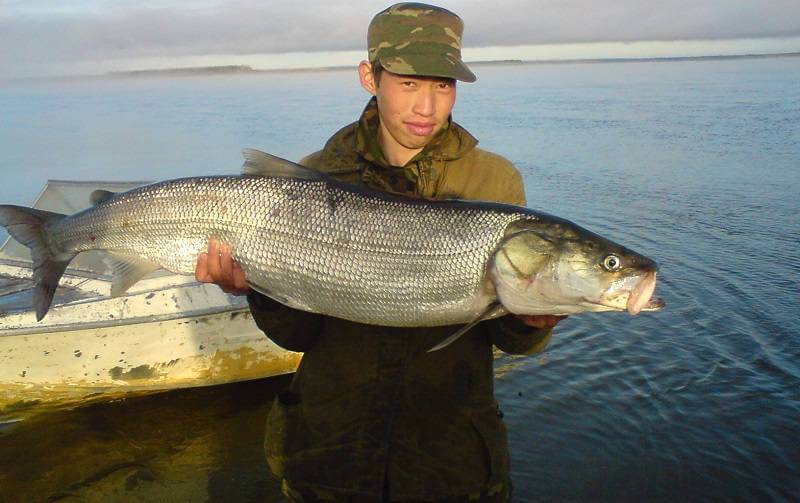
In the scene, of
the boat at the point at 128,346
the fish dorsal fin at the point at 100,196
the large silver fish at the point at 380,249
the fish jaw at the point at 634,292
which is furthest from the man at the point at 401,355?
the boat at the point at 128,346

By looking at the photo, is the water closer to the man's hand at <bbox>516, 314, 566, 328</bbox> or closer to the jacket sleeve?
the jacket sleeve

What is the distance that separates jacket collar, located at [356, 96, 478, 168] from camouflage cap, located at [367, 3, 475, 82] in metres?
0.24

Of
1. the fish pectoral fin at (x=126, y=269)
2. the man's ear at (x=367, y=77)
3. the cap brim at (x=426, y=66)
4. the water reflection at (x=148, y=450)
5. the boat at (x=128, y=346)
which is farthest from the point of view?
the boat at (x=128, y=346)

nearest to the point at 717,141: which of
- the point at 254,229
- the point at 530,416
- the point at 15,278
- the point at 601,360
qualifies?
the point at 601,360

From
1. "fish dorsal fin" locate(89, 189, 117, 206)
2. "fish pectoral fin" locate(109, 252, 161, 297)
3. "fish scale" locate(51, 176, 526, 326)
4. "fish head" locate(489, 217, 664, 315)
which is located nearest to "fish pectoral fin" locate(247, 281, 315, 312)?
"fish scale" locate(51, 176, 526, 326)

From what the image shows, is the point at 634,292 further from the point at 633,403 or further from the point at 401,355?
the point at 633,403

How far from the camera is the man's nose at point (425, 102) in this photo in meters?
3.15

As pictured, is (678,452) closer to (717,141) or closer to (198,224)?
(198,224)

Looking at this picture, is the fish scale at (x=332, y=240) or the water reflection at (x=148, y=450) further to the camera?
the water reflection at (x=148, y=450)

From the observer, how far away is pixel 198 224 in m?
3.31

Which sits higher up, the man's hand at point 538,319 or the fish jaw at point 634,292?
the fish jaw at point 634,292

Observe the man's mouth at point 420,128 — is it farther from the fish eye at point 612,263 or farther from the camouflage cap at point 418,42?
the fish eye at point 612,263

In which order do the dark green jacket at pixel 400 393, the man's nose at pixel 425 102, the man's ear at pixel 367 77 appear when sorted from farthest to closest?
the man's ear at pixel 367 77 < the man's nose at pixel 425 102 < the dark green jacket at pixel 400 393

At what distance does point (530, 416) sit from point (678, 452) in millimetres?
1335
